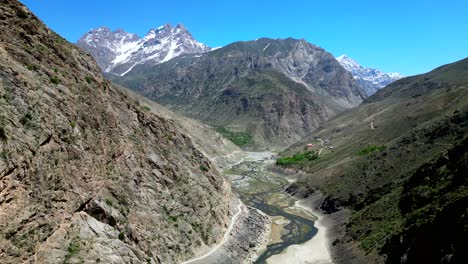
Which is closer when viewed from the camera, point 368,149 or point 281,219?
point 281,219

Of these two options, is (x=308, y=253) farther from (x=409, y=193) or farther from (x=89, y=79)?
(x=89, y=79)

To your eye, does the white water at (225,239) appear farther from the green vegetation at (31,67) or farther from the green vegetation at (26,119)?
the green vegetation at (31,67)

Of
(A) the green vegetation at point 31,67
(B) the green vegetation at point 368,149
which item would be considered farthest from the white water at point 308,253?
(B) the green vegetation at point 368,149

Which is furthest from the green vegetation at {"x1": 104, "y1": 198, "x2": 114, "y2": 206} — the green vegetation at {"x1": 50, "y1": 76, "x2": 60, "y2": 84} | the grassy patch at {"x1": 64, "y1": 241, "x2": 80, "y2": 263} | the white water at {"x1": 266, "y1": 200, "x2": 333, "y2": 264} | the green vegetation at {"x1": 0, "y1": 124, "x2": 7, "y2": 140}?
the white water at {"x1": 266, "y1": 200, "x2": 333, "y2": 264}

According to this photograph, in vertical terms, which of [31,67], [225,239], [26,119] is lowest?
[225,239]

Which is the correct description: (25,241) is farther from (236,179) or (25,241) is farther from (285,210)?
(236,179)

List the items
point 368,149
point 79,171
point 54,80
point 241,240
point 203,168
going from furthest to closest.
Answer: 1. point 368,149
2. point 203,168
3. point 241,240
4. point 54,80
5. point 79,171

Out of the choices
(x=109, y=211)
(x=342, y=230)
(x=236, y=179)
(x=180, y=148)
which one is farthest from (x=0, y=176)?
(x=236, y=179)

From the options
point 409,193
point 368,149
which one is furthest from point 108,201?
point 368,149
